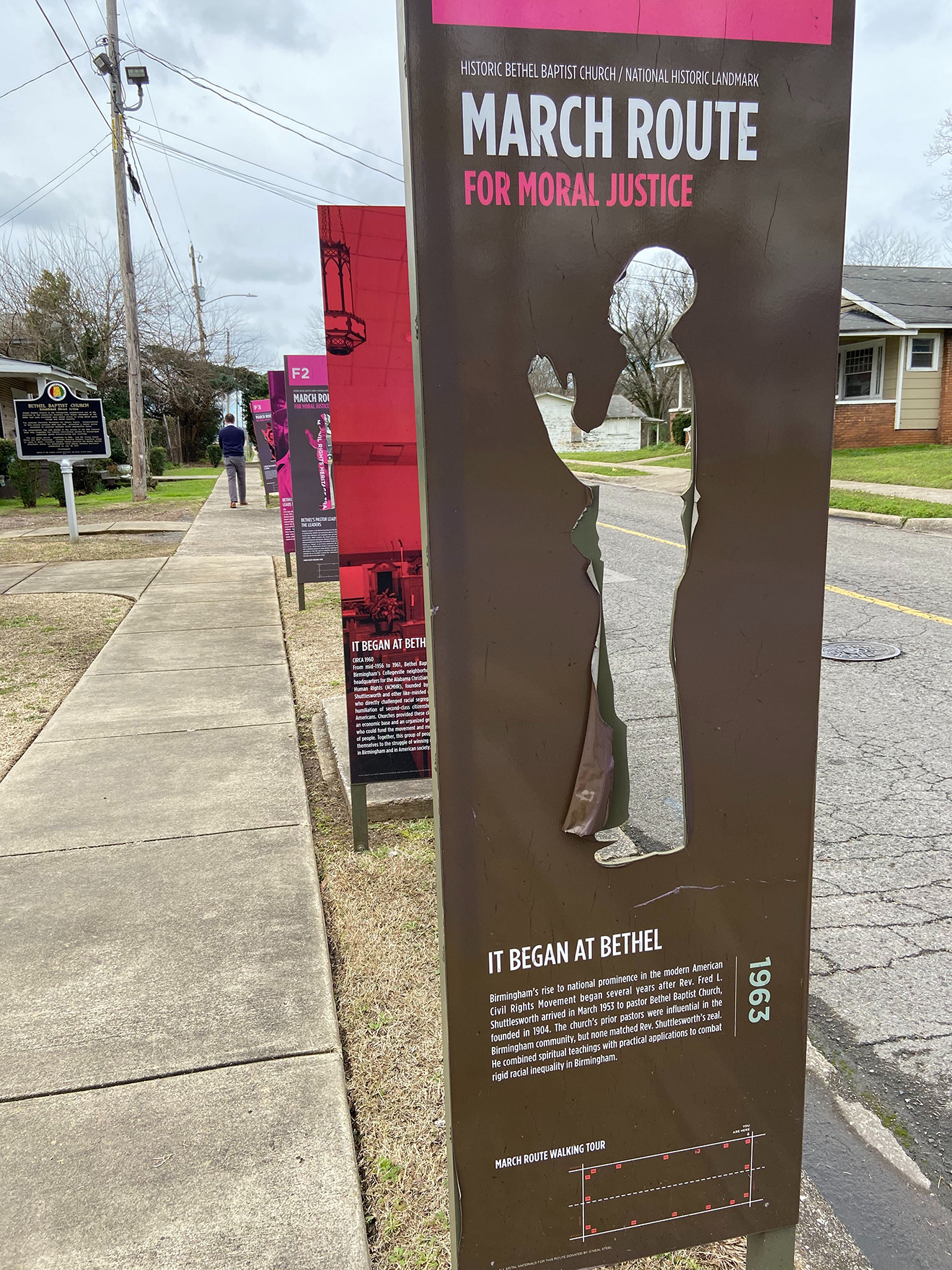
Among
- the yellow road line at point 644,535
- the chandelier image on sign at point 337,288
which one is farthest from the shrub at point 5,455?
the chandelier image on sign at point 337,288

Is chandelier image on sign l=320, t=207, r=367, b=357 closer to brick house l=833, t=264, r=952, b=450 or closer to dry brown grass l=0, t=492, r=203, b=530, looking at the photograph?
dry brown grass l=0, t=492, r=203, b=530

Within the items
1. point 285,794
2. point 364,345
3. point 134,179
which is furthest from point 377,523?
point 134,179

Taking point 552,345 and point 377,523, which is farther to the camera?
point 377,523

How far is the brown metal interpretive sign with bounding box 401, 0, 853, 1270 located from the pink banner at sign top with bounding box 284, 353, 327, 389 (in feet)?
21.4

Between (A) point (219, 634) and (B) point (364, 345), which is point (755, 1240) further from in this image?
(A) point (219, 634)

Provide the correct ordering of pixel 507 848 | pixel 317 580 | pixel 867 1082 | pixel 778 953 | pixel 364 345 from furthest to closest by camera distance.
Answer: pixel 317 580, pixel 364 345, pixel 867 1082, pixel 778 953, pixel 507 848

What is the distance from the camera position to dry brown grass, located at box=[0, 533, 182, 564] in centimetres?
1340

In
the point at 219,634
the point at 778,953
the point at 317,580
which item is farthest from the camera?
the point at 317,580

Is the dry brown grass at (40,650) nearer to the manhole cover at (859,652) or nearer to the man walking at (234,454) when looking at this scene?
the manhole cover at (859,652)

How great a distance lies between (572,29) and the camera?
1321 millimetres

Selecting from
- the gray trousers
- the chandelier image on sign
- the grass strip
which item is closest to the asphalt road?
the chandelier image on sign

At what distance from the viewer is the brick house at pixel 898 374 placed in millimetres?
23578

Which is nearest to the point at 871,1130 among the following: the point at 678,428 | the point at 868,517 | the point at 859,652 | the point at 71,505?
the point at 859,652

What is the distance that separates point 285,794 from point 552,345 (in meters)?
3.44
